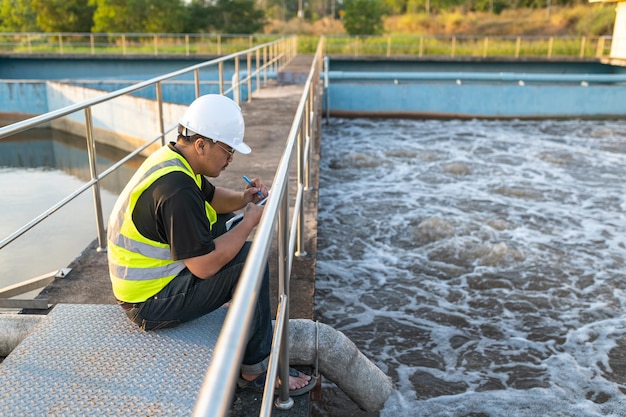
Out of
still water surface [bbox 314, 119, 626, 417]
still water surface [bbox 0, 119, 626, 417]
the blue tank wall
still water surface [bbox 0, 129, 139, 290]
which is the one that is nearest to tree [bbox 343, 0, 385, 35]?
the blue tank wall

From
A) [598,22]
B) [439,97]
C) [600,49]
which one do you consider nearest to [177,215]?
[439,97]

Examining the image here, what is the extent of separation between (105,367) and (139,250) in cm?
45

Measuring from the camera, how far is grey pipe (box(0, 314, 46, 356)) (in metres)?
2.53

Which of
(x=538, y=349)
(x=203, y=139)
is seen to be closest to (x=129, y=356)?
(x=203, y=139)

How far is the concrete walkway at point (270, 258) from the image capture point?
2.98 meters

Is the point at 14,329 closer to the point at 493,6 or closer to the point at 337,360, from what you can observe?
the point at 337,360

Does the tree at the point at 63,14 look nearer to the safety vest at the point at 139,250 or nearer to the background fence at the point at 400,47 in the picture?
the background fence at the point at 400,47

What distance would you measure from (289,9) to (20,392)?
79.8 m

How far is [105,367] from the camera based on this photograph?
2102 millimetres

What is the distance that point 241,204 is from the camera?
2.73 metres

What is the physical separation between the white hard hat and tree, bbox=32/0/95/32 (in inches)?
1483

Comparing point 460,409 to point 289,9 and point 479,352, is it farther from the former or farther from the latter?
point 289,9

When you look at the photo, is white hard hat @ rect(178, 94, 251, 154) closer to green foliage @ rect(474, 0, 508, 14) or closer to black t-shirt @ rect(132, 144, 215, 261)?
black t-shirt @ rect(132, 144, 215, 261)

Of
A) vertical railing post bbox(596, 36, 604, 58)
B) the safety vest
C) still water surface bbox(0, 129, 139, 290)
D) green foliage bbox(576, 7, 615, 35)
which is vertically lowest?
still water surface bbox(0, 129, 139, 290)
